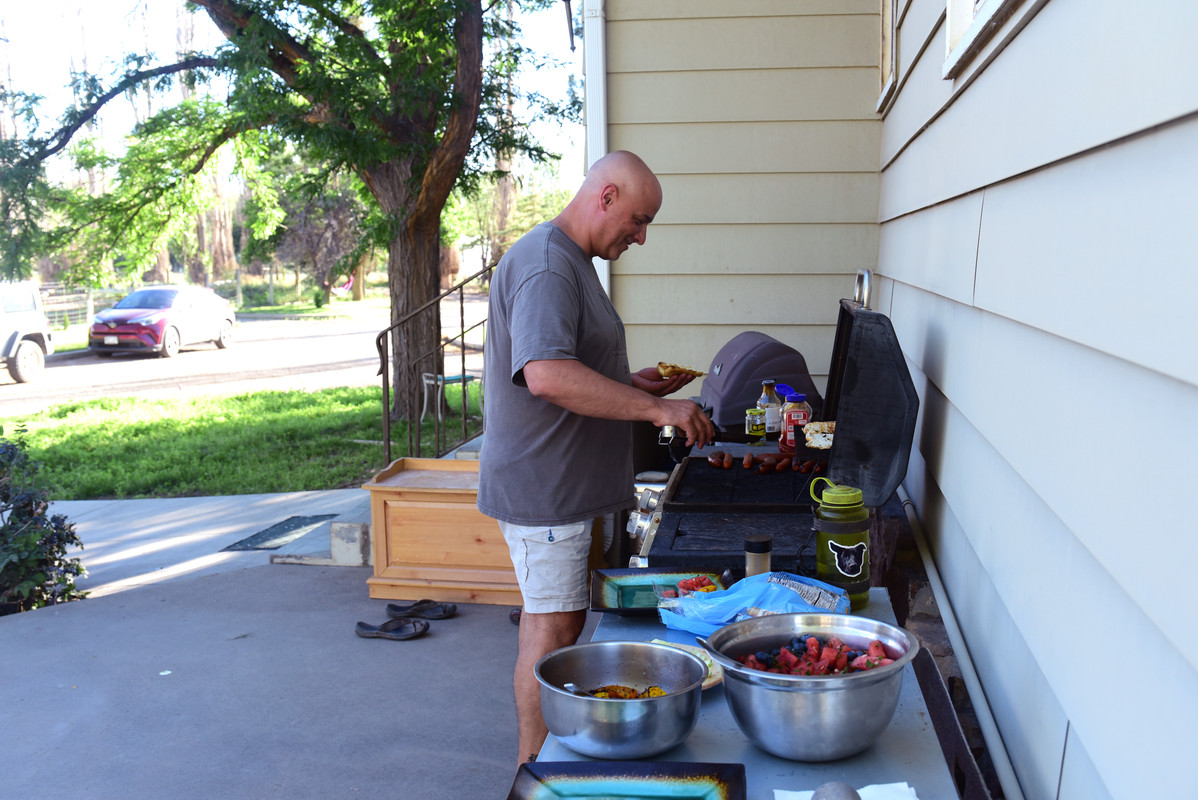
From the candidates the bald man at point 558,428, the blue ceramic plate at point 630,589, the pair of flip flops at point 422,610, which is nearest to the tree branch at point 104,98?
the pair of flip flops at point 422,610

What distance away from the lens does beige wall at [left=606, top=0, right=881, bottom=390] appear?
505cm

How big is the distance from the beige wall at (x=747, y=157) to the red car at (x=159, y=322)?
15874 millimetres

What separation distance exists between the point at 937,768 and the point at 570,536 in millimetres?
1440

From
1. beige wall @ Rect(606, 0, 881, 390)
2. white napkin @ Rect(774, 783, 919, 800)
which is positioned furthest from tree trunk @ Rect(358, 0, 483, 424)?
white napkin @ Rect(774, 783, 919, 800)

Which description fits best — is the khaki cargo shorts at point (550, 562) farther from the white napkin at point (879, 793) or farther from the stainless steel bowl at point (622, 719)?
the white napkin at point (879, 793)

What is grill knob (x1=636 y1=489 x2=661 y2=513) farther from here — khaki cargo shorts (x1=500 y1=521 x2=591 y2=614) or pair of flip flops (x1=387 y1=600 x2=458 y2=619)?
pair of flip flops (x1=387 y1=600 x2=458 y2=619)

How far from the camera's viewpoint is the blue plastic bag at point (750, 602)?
6.73ft

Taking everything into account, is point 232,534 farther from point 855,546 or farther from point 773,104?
point 855,546

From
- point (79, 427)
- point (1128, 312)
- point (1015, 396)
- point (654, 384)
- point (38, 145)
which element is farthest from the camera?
point (79, 427)

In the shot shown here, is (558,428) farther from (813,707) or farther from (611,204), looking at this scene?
(813,707)

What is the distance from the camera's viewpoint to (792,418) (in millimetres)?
3613

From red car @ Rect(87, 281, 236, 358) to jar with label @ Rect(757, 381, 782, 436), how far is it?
682 inches

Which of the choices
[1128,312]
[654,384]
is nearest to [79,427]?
[654,384]

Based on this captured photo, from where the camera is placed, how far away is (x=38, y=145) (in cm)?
1046
